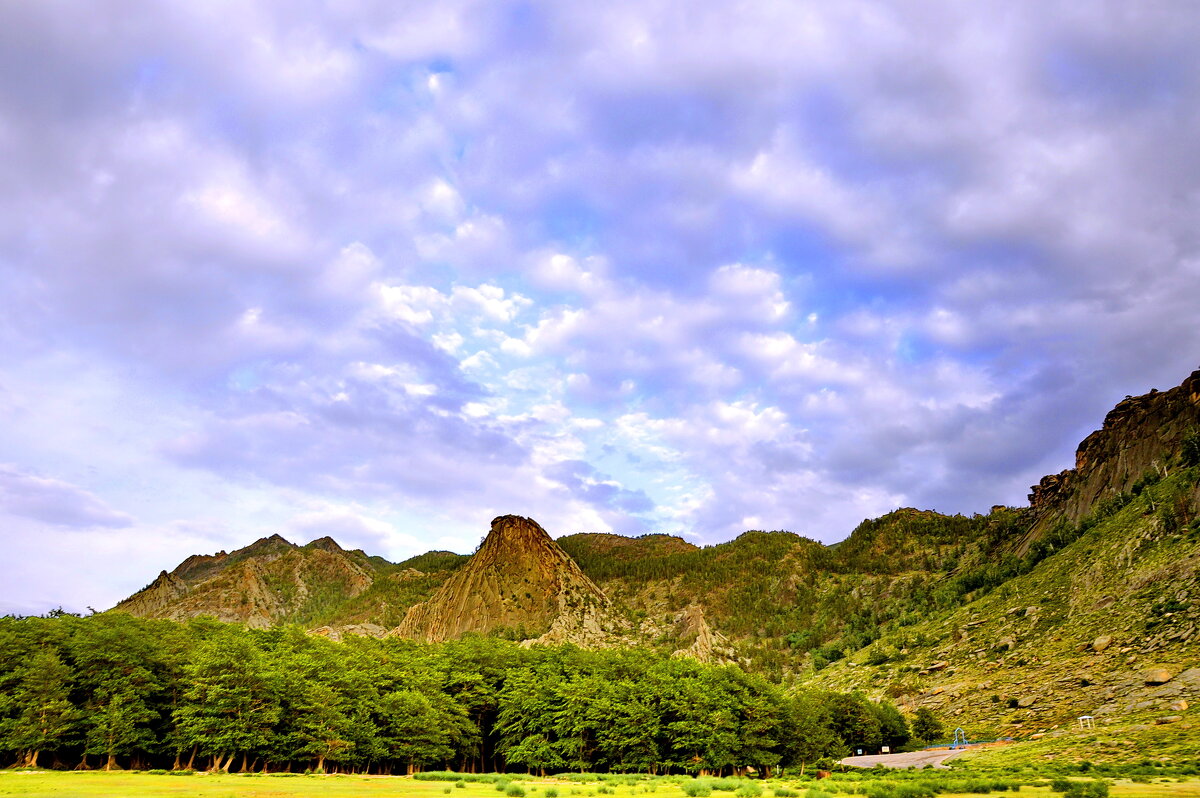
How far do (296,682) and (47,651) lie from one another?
22738 millimetres

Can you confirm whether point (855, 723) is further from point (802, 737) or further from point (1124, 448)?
point (1124, 448)

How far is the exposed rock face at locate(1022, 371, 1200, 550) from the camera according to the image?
4102 inches

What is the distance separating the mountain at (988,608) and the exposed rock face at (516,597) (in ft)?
1.46

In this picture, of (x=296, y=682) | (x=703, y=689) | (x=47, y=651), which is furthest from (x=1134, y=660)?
(x=47, y=651)

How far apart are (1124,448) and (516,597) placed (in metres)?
121

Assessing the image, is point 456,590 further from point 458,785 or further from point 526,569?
point 458,785

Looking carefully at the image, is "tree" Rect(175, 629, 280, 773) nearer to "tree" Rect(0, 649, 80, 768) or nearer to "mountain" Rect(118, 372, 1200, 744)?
"tree" Rect(0, 649, 80, 768)

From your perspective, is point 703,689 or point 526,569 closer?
point 703,689

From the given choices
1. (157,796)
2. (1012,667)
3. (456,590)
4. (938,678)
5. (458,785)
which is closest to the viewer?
(157,796)

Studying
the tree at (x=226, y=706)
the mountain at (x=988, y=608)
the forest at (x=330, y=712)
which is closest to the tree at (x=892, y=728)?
the mountain at (x=988, y=608)

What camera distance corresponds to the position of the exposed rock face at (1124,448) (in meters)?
104

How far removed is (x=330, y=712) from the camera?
216 feet

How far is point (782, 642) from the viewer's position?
170m

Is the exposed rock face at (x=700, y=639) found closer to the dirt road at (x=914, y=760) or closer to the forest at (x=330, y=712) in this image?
the forest at (x=330, y=712)
